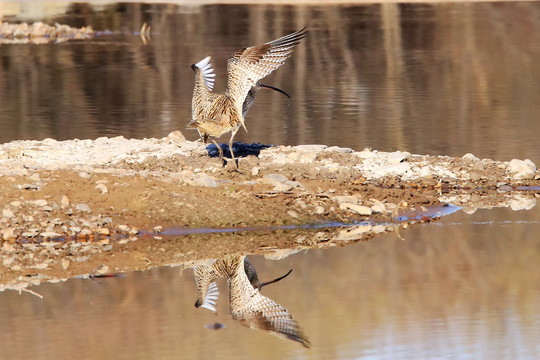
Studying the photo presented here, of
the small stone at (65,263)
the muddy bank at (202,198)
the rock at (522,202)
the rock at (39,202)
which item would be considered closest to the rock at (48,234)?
the muddy bank at (202,198)

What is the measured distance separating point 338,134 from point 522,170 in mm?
4629

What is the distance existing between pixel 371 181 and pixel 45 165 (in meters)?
3.69

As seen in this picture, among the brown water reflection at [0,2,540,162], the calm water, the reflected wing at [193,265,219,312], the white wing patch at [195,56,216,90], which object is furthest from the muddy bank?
the brown water reflection at [0,2,540,162]

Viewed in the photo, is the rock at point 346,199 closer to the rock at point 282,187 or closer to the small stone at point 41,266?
the rock at point 282,187

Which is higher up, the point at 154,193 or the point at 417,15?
the point at 154,193

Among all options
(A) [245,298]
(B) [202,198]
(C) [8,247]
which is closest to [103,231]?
(C) [8,247]

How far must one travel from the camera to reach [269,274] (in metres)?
10.1

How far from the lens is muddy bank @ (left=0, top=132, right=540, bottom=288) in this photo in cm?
1095

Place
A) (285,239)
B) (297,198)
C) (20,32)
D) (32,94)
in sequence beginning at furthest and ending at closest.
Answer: (20,32) → (32,94) → (297,198) → (285,239)

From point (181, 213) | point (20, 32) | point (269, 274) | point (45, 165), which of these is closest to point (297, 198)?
point (181, 213)

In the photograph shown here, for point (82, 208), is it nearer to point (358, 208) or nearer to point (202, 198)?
point (202, 198)

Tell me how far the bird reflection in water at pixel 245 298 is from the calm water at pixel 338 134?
0.35 ft

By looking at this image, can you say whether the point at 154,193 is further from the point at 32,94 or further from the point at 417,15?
the point at 417,15

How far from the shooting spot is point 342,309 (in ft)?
29.4
